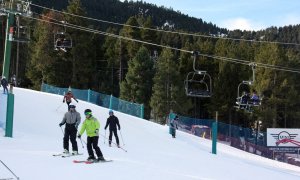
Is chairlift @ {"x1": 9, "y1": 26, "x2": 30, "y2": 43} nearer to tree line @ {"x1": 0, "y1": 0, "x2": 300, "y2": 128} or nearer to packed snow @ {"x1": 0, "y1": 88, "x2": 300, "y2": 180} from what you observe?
packed snow @ {"x1": 0, "y1": 88, "x2": 300, "y2": 180}

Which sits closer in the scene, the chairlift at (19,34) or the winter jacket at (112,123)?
the winter jacket at (112,123)

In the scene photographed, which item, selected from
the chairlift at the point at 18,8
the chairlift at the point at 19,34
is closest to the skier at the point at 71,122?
the chairlift at the point at 19,34

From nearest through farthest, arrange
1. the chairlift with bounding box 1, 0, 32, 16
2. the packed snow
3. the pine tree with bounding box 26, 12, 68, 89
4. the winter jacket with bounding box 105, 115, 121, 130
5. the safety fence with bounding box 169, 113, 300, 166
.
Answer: the packed snow → the winter jacket with bounding box 105, 115, 121, 130 → the chairlift with bounding box 1, 0, 32, 16 → the safety fence with bounding box 169, 113, 300, 166 → the pine tree with bounding box 26, 12, 68, 89

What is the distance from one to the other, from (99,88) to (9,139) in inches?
2326

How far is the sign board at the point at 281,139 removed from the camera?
40781mm

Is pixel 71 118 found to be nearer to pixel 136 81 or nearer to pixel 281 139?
pixel 281 139

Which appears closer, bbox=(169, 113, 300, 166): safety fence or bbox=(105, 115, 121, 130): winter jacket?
A: bbox=(105, 115, 121, 130): winter jacket

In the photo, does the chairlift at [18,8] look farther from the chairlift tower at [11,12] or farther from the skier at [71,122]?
the skier at [71,122]

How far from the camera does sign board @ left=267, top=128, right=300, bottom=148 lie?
4078 cm

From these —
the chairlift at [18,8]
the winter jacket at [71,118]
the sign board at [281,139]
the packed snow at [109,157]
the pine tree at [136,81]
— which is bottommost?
the sign board at [281,139]

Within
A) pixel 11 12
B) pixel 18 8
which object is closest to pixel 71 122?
pixel 11 12

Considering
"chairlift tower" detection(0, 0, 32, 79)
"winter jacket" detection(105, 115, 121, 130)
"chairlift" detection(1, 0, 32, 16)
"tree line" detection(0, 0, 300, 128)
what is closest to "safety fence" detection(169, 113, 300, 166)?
"chairlift tower" detection(0, 0, 32, 79)

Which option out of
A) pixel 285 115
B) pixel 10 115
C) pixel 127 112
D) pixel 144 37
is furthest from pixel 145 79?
pixel 10 115

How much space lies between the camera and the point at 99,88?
7569 centimetres
